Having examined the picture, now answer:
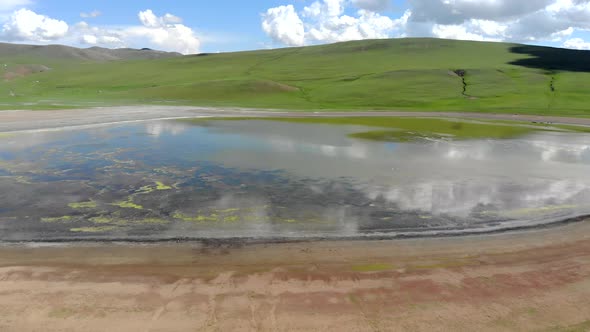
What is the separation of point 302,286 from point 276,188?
8.54 metres

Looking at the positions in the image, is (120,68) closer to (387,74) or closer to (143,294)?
(387,74)

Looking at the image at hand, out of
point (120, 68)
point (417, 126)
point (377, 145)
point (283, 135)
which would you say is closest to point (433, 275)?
point (377, 145)

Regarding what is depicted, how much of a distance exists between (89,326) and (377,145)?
24.5m

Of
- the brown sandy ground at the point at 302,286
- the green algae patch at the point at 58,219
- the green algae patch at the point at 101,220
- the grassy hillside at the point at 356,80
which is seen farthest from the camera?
the grassy hillside at the point at 356,80

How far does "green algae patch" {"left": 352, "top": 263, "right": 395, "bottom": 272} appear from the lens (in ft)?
33.7

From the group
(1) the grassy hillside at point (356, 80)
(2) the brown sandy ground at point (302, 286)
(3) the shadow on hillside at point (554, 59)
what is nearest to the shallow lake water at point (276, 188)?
(2) the brown sandy ground at point (302, 286)

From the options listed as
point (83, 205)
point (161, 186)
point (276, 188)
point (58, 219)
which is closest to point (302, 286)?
point (276, 188)

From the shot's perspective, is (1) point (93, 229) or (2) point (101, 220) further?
(2) point (101, 220)

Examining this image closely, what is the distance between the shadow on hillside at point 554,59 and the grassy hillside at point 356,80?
31cm

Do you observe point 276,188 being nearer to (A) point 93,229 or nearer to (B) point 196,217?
(B) point 196,217

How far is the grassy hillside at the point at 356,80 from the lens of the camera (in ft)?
235

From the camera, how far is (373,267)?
10.4 metres

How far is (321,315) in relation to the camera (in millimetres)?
8289

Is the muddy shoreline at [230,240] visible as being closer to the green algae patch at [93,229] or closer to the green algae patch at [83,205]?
the green algae patch at [93,229]
